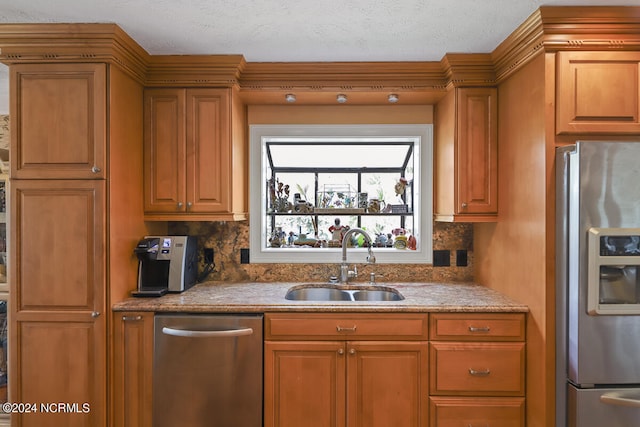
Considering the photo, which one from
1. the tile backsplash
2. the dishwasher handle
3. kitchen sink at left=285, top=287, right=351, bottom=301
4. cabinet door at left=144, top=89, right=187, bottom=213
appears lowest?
the dishwasher handle

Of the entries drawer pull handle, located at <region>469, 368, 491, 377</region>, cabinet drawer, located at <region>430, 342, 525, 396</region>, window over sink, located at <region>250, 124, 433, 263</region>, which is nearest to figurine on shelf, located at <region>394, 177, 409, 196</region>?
window over sink, located at <region>250, 124, 433, 263</region>

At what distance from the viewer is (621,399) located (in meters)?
1.77

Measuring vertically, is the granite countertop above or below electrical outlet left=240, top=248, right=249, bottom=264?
below

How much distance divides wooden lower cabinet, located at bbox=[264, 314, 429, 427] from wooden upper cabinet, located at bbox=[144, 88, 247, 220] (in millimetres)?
930

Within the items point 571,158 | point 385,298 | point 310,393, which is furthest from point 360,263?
point 571,158

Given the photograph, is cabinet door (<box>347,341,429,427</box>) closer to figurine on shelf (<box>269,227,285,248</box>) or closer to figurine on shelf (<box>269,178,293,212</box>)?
figurine on shelf (<box>269,227,285,248</box>)

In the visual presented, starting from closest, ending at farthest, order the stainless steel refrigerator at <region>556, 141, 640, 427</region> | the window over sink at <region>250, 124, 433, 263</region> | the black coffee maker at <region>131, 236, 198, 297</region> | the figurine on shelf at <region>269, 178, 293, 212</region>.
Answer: the stainless steel refrigerator at <region>556, 141, 640, 427</region>
the black coffee maker at <region>131, 236, 198, 297</region>
the window over sink at <region>250, 124, 433, 263</region>
the figurine on shelf at <region>269, 178, 293, 212</region>

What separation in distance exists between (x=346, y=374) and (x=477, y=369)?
715 millimetres

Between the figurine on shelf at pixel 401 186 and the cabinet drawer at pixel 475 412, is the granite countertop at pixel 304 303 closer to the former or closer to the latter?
the cabinet drawer at pixel 475 412

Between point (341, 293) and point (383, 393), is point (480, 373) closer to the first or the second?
point (383, 393)

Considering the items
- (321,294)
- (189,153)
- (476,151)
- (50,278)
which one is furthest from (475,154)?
(50,278)

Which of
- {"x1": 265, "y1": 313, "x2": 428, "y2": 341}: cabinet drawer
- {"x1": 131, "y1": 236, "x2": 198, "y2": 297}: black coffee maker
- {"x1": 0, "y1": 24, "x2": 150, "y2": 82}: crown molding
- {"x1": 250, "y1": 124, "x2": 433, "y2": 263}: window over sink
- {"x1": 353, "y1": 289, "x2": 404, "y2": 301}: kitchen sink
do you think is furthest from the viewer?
{"x1": 250, "y1": 124, "x2": 433, "y2": 263}: window over sink

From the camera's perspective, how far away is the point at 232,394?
212cm

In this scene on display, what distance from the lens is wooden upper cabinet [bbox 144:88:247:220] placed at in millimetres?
2475
